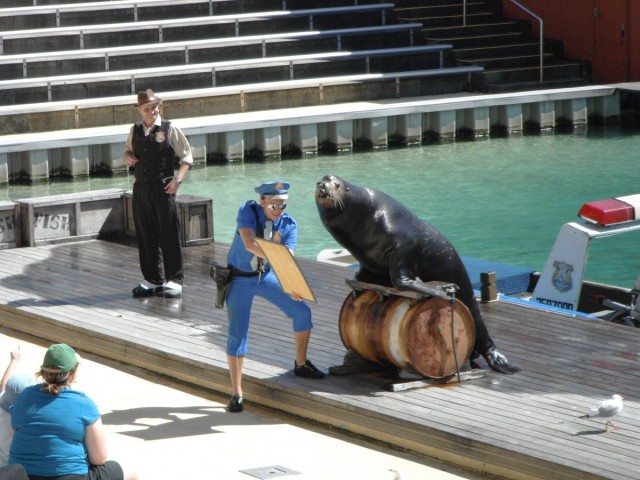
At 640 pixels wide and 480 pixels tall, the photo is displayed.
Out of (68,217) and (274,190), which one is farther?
(68,217)

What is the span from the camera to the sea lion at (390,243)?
8.31 m

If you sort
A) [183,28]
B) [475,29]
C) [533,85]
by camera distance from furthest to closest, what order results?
[475,29]
[533,85]
[183,28]

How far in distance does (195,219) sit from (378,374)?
4.83 meters

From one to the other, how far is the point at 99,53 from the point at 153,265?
584 inches

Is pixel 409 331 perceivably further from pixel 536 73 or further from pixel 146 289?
pixel 536 73

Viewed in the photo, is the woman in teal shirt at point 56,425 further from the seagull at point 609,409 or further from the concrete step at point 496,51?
the concrete step at point 496,51

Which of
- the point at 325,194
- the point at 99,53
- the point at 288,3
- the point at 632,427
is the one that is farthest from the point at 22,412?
the point at 288,3

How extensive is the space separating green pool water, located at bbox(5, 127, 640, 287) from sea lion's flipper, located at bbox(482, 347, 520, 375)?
338 inches

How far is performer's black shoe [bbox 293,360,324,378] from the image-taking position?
28.7 ft

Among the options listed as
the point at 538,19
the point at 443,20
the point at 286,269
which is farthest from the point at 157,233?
the point at 538,19

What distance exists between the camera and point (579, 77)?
28734 mm

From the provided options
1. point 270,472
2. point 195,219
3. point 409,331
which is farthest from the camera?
point 195,219

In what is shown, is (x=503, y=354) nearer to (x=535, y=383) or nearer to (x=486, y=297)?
(x=535, y=383)

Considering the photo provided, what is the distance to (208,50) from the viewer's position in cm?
2652
